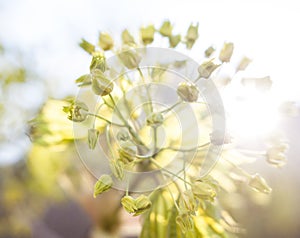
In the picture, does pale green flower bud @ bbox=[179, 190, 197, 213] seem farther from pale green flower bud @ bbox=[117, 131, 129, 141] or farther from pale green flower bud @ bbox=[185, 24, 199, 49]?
pale green flower bud @ bbox=[185, 24, 199, 49]

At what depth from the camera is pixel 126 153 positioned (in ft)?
1.59

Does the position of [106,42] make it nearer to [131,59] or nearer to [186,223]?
[131,59]

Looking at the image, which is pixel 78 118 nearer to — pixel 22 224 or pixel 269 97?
pixel 269 97

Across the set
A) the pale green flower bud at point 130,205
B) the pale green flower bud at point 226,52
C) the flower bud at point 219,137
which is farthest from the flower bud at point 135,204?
the pale green flower bud at point 226,52

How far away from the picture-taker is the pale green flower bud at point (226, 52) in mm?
539

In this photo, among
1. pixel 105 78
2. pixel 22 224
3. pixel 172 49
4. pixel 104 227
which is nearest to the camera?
pixel 105 78

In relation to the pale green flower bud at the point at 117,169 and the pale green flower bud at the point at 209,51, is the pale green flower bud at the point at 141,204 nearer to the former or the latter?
the pale green flower bud at the point at 117,169

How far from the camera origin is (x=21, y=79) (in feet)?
3.63

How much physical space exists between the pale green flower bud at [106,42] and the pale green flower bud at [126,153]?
0.17 metres

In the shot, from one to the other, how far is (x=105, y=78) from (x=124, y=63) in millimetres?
64

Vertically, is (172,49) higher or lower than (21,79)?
lower

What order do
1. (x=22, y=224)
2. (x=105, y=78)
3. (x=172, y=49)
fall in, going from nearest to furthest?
(x=105, y=78) → (x=172, y=49) → (x=22, y=224)

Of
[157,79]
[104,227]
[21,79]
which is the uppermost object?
[21,79]

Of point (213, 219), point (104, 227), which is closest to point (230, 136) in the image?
point (213, 219)
